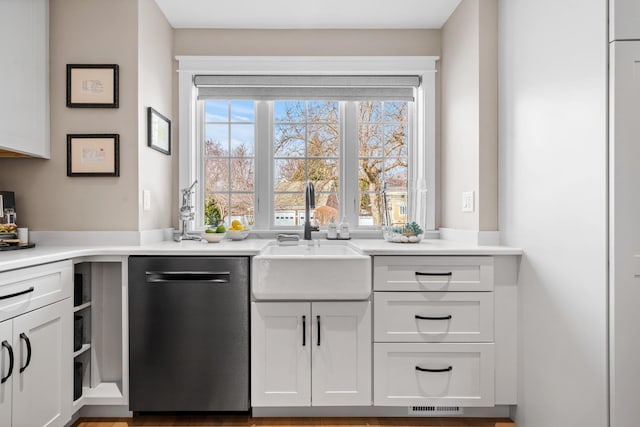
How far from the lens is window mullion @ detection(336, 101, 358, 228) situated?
3.03 metres

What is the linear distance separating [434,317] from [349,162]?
1320 millimetres

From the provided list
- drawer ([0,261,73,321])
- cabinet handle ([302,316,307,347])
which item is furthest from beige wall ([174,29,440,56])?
cabinet handle ([302,316,307,347])

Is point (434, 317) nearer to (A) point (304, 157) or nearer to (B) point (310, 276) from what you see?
(B) point (310, 276)

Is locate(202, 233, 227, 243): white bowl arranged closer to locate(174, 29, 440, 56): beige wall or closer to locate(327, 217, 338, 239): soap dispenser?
locate(327, 217, 338, 239): soap dispenser

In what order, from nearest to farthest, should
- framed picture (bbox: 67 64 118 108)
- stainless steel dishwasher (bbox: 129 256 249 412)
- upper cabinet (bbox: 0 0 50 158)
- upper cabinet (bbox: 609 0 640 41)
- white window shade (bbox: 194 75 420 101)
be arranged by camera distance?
upper cabinet (bbox: 609 0 640 41), upper cabinet (bbox: 0 0 50 158), stainless steel dishwasher (bbox: 129 256 249 412), framed picture (bbox: 67 64 118 108), white window shade (bbox: 194 75 420 101)

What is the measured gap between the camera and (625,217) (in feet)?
4.90

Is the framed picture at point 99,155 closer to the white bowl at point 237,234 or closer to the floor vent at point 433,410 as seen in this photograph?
the white bowl at point 237,234

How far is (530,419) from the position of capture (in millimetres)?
2037

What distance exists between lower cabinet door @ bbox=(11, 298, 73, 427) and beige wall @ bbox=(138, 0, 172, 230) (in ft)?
2.23

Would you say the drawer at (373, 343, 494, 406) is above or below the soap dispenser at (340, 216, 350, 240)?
below

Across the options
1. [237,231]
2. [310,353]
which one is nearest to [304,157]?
[237,231]

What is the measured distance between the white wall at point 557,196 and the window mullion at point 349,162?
1.02 meters

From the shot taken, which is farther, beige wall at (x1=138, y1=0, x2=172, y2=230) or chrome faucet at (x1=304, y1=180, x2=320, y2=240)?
chrome faucet at (x1=304, y1=180, x2=320, y2=240)

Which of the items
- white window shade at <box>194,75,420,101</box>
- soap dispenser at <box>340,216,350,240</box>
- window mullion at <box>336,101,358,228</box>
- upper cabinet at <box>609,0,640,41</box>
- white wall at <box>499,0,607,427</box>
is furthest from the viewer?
window mullion at <box>336,101,358,228</box>
